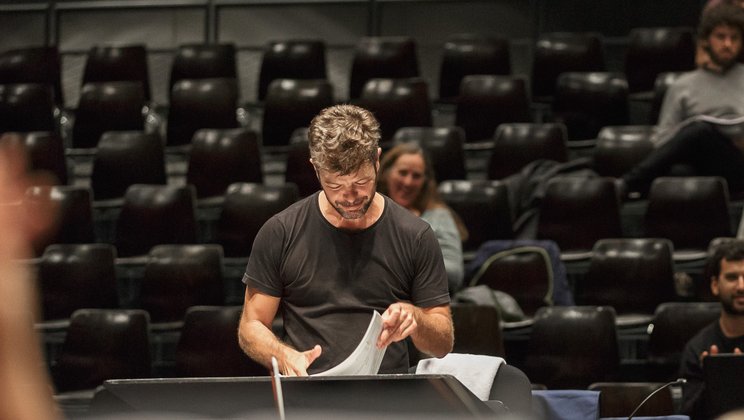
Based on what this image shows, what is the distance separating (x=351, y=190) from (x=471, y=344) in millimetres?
1697

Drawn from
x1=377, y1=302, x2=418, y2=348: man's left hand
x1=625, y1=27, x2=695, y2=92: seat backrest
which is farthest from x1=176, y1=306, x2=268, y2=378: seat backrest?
x1=625, y1=27, x2=695, y2=92: seat backrest

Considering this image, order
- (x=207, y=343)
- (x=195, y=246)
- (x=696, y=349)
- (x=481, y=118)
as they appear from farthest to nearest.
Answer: (x=481, y=118)
(x=195, y=246)
(x=207, y=343)
(x=696, y=349)

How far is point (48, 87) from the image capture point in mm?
6512

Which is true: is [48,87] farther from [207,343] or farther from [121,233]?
[207,343]

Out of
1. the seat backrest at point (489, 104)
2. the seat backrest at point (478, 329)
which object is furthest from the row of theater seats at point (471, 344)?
the seat backrest at point (489, 104)

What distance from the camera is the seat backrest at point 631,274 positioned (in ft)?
16.1

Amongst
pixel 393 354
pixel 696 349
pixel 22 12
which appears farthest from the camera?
pixel 22 12

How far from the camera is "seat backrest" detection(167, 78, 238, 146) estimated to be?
642 centimetres

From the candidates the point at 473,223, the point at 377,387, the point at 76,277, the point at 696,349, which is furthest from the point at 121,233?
the point at 377,387

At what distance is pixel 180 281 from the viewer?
507cm

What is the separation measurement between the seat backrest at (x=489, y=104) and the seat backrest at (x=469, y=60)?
17.2 inches

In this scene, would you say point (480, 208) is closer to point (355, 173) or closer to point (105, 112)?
point (105, 112)

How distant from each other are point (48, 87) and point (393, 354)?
4.10 meters

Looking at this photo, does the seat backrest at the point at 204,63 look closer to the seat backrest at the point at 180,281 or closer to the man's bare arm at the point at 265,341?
the seat backrest at the point at 180,281
